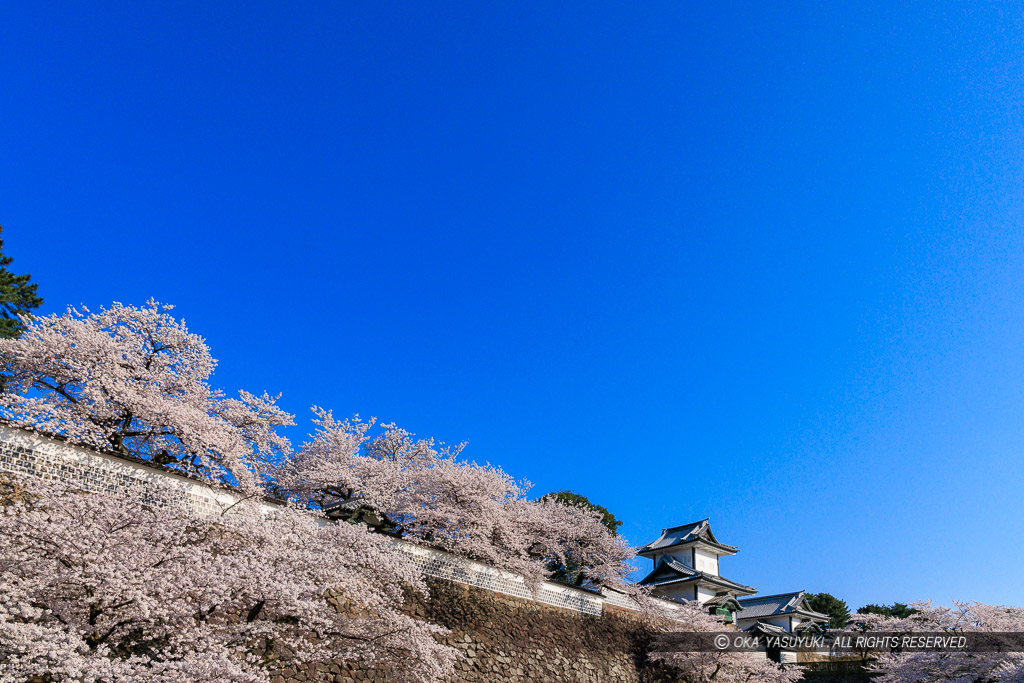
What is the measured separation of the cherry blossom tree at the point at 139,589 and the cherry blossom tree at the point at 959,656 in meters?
15.7

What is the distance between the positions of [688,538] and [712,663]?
49.3 ft

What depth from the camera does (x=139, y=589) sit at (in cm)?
710

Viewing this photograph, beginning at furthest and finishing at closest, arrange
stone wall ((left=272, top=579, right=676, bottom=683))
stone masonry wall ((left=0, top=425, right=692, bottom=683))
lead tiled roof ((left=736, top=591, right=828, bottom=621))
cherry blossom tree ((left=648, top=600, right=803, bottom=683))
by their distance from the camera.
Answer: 1. lead tiled roof ((left=736, top=591, right=828, bottom=621))
2. cherry blossom tree ((left=648, top=600, right=803, bottom=683))
3. stone wall ((left=272, top=579, right=676, bottom=683))
4. stone masonry wall ((left=0, top=425, right=692, bottom=683))

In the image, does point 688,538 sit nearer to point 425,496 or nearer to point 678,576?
point 678,576

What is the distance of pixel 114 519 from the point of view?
7.48 meters

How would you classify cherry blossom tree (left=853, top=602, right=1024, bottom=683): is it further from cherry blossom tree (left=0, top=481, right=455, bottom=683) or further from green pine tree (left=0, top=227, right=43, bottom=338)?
green pine tree (left=0, top=227, right=43, bottom=338)

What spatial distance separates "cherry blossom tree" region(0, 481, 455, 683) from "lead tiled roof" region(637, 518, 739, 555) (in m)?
30.2

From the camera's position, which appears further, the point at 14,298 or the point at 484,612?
the point at 14,298

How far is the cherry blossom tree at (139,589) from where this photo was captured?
650cm

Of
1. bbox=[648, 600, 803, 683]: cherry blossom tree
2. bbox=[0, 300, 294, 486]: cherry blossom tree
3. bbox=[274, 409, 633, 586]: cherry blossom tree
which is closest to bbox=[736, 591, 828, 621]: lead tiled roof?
bbox=[648, 600, 803, 683]: cherry blossom tree

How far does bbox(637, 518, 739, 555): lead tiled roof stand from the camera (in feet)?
116

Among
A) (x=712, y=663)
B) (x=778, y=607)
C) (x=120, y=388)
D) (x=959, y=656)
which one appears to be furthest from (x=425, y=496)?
(x=778, y=607)

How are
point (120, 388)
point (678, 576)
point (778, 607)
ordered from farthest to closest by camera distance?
point (778, 607), point (678, 576), point (120, 388)

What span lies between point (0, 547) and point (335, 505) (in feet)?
36.0
